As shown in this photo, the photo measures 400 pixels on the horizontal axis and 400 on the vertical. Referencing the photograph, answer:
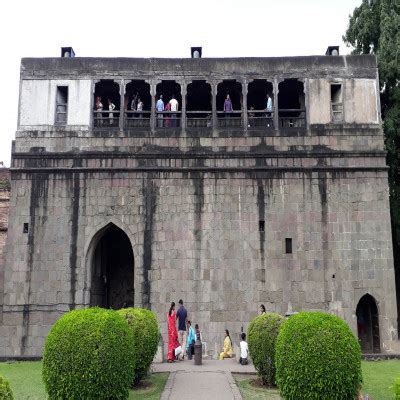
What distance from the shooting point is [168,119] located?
2070 centimetres

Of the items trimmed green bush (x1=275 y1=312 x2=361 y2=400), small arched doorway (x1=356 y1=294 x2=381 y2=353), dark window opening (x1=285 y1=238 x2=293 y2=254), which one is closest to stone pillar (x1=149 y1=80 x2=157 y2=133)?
dark window opening (x1=285 y1=238 x2=293 y2=254)

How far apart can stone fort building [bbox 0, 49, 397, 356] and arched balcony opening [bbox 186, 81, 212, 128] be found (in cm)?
15

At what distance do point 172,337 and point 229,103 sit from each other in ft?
30.8

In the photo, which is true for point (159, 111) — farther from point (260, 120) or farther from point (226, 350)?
point (226, 350)

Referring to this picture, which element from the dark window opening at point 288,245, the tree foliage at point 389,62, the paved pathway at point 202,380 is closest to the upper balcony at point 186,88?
the tree foliage at point 389,62

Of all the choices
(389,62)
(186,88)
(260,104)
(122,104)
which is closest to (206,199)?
(186,88)

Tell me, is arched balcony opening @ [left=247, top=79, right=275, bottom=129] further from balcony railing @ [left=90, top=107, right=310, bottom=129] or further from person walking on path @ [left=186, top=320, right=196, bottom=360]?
person walking on path @ [left=186, top=320, right=196, bottom=360]

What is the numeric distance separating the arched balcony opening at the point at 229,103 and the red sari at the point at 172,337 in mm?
7637

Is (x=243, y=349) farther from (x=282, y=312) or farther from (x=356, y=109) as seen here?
(x=356, y=109)

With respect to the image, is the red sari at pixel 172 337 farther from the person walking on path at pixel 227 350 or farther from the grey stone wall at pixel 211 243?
the person walking on path at pixel 227 350

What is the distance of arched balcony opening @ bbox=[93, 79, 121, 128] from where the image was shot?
2069cm

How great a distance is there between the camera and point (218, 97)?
23469mm

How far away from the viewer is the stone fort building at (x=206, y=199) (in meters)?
18.9

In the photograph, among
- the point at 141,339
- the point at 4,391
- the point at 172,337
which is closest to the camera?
the point at 4,391
